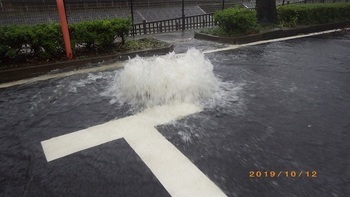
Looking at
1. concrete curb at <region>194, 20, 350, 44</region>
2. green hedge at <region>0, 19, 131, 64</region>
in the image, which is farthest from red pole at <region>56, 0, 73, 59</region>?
→ concrete curb at <region>194, 20, 350, 44</region>

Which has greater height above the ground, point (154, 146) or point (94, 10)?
point (94, 10)

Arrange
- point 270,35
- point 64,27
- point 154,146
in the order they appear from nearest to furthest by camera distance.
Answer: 1. point 154,146
2. point 64,27
3. point 270,35

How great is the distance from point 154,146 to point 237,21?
8593 millimetres

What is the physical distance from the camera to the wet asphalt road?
3129mm

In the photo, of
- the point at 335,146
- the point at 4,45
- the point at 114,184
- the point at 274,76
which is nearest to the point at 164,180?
the point at 114,184

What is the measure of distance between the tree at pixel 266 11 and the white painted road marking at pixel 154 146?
33.0ft

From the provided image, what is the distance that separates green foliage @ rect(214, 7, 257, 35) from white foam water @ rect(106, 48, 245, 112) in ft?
18.4

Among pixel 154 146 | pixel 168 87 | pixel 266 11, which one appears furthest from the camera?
pixel 266 11

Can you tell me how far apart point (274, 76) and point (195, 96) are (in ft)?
8.81

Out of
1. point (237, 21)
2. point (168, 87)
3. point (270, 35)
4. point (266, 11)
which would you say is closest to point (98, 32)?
point (168, 87)

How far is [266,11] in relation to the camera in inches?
527

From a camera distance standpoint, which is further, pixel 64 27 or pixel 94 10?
pixel 94 10

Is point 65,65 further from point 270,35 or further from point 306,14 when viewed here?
point 306,14
